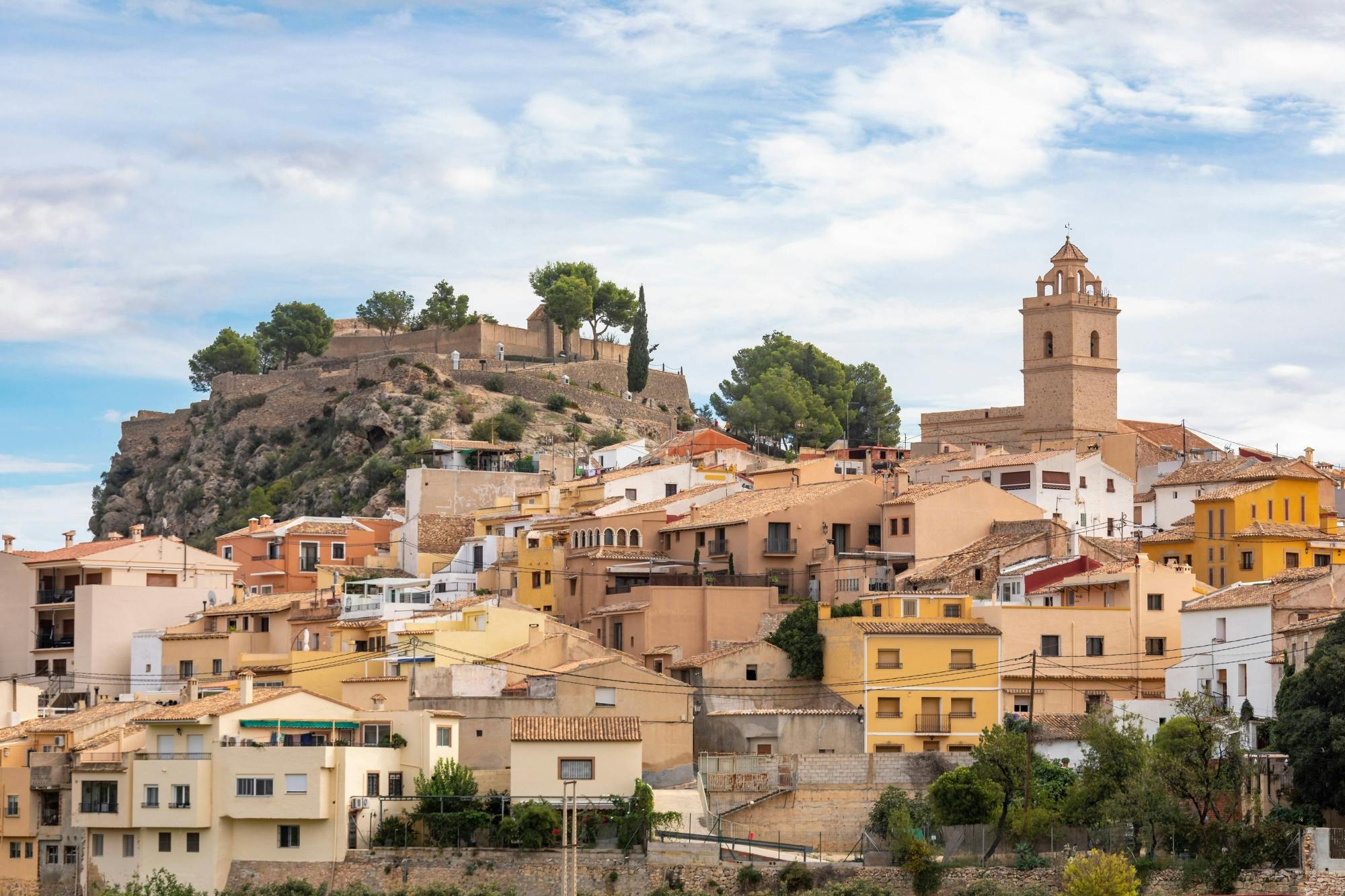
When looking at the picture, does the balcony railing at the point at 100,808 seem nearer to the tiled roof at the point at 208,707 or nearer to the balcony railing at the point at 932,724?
the tiled roof at the point at 208,707

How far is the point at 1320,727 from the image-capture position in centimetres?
4444

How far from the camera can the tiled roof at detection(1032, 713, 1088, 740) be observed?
52003 mm

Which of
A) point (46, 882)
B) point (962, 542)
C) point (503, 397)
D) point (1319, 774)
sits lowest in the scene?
point (46, 882)

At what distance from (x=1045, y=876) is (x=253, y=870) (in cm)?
1846

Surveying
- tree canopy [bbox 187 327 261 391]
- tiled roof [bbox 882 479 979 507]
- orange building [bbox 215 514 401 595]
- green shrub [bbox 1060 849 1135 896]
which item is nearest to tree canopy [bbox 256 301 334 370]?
tree canopy [bbox 187 327 261 391]

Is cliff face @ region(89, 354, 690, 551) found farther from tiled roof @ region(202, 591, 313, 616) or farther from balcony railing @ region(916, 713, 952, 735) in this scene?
balcony railing @ region(916, 713, 952, 735)

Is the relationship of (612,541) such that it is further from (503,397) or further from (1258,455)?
(503,397)

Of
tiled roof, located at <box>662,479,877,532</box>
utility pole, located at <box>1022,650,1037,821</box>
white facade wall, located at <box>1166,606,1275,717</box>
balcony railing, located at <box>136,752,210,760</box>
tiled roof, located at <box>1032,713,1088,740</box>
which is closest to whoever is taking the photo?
utility pole, located at <box>1022,650,1037,821</box>

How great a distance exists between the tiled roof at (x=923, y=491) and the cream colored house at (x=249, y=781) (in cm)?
1785

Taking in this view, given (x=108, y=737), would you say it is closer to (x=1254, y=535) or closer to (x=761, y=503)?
(x=761, y=503)

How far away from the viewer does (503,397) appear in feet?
360

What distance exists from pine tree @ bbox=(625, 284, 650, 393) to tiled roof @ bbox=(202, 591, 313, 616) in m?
46.8

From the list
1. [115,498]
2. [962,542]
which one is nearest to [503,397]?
[115,498]

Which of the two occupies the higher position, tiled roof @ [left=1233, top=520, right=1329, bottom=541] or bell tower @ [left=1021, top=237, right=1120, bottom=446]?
bell tower @ [left=1021, top=237, right=1120, bottom=446]
